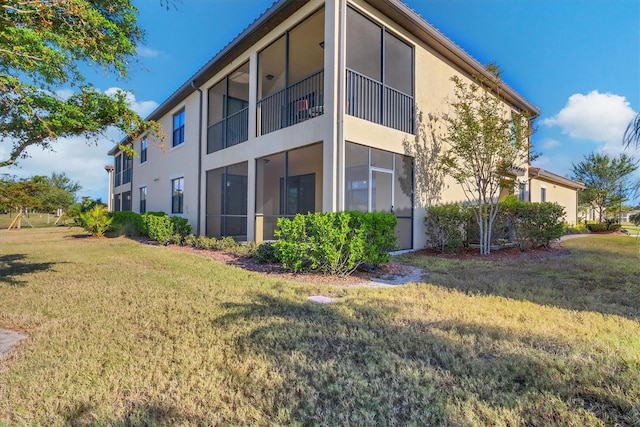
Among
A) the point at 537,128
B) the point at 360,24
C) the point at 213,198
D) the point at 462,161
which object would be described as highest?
the point at 360,24

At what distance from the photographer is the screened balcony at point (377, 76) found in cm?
839

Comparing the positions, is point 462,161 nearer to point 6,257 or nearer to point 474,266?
point 474,266

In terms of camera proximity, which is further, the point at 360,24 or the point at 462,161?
the point at 462,161

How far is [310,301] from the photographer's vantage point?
462cm

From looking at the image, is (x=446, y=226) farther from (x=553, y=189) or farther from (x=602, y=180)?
(x=602, y=180)

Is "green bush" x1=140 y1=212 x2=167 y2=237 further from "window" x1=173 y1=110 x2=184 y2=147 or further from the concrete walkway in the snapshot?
the concrete walkway

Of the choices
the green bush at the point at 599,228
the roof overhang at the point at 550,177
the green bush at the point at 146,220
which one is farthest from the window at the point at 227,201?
the green bush at the point at 599,228

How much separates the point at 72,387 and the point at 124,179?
1071 inches

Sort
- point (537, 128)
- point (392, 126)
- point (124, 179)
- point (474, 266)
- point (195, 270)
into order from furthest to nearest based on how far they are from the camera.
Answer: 1. point (124, 179)
2. point (537, 128)
3. point (392, 126)
4. point (474, 266)
5. point (195, 270)

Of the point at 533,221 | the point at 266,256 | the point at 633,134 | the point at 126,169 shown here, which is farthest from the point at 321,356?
the point at 126,169

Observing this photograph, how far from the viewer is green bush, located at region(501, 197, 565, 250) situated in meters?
10.1

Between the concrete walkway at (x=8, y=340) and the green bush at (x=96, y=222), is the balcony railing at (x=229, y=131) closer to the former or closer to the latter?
the green bush at (x=96, y=222)

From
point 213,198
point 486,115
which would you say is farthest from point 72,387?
point 213,198

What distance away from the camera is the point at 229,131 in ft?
41.2
